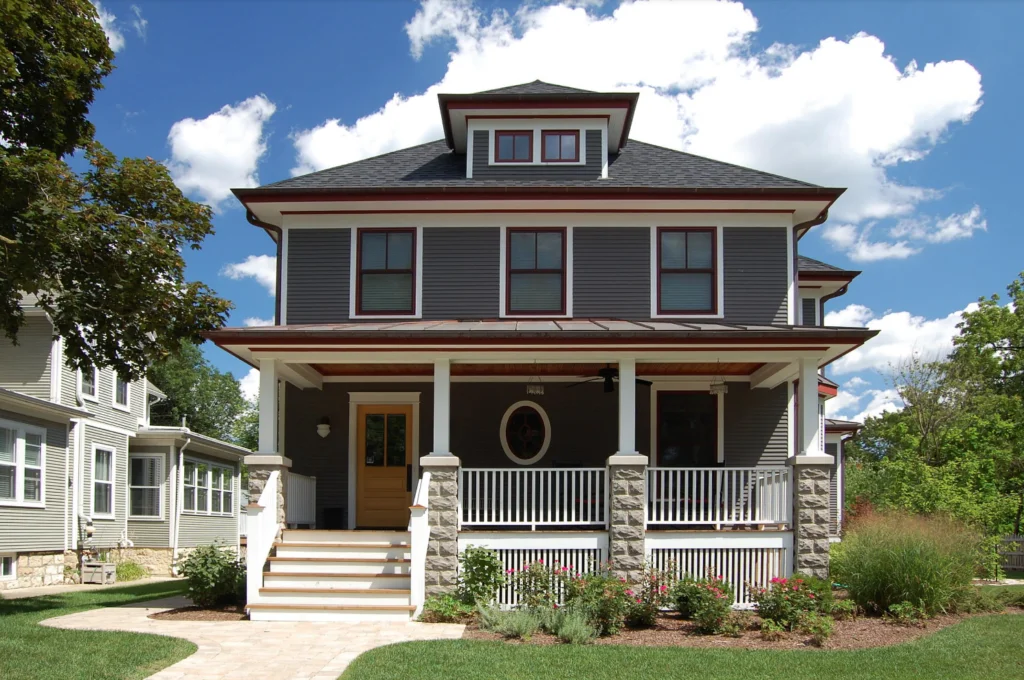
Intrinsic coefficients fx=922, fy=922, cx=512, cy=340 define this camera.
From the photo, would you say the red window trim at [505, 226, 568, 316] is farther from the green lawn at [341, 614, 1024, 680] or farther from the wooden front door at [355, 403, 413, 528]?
the green lawn at [341, 614, 1024, 680]

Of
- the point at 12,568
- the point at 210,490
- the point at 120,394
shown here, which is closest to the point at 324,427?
the point at 12,568

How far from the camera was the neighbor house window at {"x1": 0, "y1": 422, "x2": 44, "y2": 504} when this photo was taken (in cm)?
1867

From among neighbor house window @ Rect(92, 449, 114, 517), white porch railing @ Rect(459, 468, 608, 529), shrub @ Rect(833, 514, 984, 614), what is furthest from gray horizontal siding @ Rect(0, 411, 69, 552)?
shrub @ Rect(833, 514, 984, 614)

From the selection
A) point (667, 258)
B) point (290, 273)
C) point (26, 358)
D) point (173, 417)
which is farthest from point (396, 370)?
point (173, 417)

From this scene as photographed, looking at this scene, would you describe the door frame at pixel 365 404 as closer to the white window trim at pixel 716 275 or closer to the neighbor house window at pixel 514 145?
the white window trim at pixel 716 275

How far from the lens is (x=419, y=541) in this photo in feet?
39.6

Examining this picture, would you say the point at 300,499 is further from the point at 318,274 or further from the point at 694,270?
the point at 694,270

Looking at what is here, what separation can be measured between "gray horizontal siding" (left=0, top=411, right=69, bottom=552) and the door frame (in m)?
8.04

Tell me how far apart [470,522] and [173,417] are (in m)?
44.9

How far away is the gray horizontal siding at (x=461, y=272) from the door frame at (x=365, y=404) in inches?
59.3

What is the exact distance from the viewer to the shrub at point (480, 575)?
1209 centimetres

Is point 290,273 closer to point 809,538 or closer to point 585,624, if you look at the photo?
point 585,624

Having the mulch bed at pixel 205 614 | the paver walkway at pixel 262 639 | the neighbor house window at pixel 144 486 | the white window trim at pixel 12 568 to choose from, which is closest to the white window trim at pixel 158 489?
the neighbor house window at pixel 144 486

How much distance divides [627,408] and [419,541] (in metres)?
3.37
